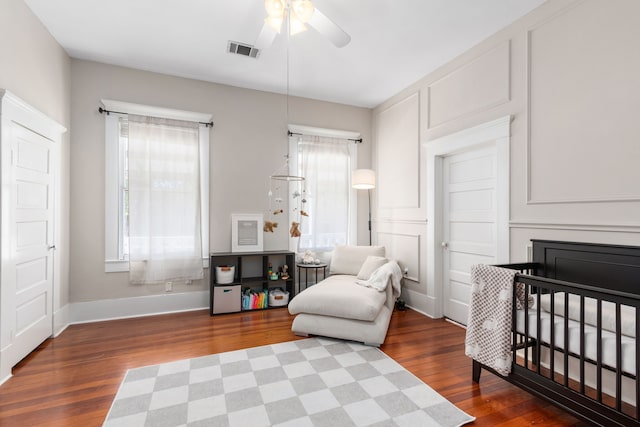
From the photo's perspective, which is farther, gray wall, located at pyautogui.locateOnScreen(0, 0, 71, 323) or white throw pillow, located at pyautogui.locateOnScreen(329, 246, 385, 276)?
white throw pillow, located at pyautogui.locateOnScreen(329, 246, 385, 276)

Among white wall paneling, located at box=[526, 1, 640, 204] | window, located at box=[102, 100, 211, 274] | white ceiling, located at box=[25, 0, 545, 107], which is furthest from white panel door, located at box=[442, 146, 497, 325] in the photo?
window, located at box=[102, 100, 211, 274]

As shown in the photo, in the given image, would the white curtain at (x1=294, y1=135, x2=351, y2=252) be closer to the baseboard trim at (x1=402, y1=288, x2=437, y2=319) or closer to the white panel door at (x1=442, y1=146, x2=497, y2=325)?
the baseboard trim at (x1=402, y1=288, x2=437, y2=319)

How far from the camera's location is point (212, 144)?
3818 mm

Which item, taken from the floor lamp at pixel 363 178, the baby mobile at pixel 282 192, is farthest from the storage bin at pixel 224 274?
the floor lamp at pixel 363 178

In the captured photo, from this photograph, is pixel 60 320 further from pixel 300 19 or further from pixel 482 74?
pixel 482 74

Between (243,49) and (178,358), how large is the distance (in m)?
2.90

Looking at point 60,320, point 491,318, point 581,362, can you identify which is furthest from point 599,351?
point 60,320

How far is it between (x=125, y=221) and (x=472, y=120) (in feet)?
12.7

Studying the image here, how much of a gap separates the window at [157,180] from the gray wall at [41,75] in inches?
13.8

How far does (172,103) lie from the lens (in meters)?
3.65

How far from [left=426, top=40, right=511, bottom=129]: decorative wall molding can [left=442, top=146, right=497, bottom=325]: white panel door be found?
1.34ft

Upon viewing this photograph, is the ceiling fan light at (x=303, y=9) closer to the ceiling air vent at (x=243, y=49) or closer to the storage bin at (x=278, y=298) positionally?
the ceiling air vent at (x=243, y=49)

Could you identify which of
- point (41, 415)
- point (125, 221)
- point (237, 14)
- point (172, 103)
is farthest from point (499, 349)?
point (172, 103)

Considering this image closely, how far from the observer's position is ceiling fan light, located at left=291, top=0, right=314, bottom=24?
188cm
